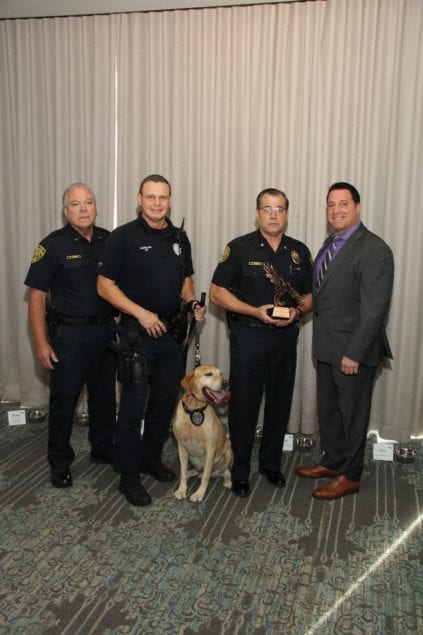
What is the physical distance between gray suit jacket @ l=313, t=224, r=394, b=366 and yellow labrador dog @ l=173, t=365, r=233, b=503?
2.29 feet

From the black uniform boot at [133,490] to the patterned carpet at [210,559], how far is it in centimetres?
5

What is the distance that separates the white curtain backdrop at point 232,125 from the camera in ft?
12.6

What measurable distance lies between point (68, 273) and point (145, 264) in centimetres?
51

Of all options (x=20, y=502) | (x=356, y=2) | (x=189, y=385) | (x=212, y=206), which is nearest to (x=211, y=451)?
(x=189, y=385)

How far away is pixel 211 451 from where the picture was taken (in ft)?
10.5

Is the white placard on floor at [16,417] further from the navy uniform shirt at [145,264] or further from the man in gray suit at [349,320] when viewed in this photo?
the man in gray suit at [349,320]

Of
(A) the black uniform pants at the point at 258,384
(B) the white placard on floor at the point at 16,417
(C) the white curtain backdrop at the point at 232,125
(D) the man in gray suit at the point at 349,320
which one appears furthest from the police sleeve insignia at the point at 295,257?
(B) the white placard on floor at the point at 16,417

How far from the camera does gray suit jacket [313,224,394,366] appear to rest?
9.91 ft

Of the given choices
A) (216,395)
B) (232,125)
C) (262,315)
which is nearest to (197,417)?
(216,395)

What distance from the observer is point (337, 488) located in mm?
3268

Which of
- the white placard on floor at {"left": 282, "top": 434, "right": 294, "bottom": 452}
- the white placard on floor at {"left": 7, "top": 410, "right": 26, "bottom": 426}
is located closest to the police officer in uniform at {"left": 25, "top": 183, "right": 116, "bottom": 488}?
the white placard on floor at {"left": 7, "top": 410, "right": 26, "bottom": 426}

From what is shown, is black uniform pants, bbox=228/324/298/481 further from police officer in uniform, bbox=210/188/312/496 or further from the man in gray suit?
the man in gray suit

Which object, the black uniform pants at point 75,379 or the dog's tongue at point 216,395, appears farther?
the black uniform pants at point 75,379

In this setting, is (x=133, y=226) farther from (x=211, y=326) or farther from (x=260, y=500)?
(x=260, y=500)
